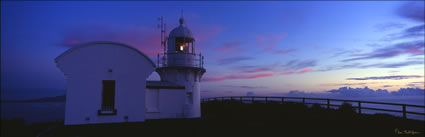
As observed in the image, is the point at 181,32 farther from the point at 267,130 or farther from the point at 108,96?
the point at 267,130

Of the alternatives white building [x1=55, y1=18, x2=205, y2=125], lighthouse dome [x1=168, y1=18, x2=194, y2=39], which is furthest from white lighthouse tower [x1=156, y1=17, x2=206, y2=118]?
white building [x1=55, y1=18, x2=205, y2=125]

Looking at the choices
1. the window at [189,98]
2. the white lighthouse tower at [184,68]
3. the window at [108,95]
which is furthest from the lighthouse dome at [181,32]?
the window at [108,95]

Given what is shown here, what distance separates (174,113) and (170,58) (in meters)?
3.36

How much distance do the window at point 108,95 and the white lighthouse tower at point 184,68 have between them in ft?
13.7

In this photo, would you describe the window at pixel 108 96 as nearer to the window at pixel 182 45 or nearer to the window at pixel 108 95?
the window at pixel 108 95

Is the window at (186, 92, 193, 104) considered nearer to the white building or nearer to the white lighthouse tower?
the white lighthouse tower

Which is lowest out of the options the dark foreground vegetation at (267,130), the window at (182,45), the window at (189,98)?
the dark foreground vegetation at (267,130)

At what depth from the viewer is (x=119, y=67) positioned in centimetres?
1148

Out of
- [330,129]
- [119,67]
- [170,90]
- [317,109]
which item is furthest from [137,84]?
[317,109]

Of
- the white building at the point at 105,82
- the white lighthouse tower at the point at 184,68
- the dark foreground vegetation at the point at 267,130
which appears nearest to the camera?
the dark foreground vegetation at the point at 267,130

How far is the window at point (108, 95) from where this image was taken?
1145cm

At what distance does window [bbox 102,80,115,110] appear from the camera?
11445mm

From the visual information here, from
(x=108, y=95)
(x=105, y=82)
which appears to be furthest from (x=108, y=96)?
(x=105, y=82)

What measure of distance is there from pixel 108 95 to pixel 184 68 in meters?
4.86
